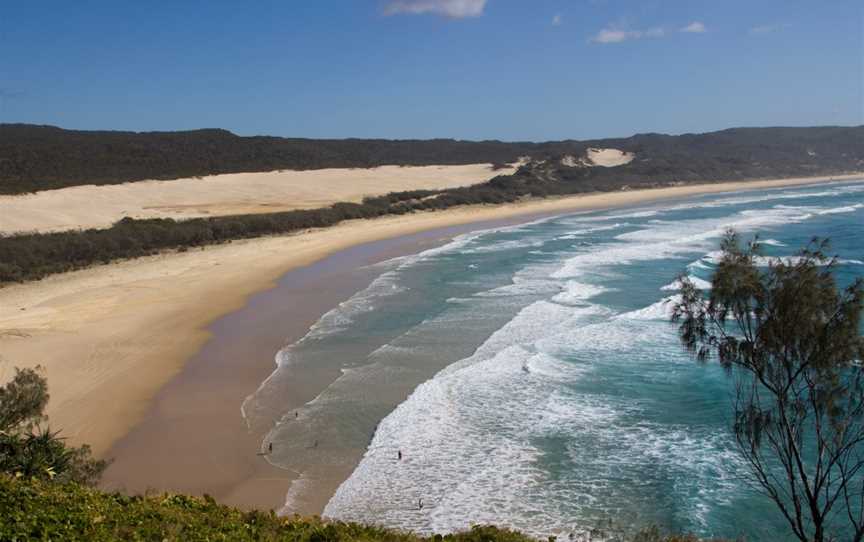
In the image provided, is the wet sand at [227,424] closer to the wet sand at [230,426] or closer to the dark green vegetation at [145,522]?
the wet sand at [230,426]

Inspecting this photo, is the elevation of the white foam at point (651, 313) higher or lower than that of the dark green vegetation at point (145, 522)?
lower

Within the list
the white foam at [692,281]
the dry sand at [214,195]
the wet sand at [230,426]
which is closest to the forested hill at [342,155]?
the dry sand at [214,195]

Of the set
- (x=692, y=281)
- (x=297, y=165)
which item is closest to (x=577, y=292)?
(x=692, y=281)

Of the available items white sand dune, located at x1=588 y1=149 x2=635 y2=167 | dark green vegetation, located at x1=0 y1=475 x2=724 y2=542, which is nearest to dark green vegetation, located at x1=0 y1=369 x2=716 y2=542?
dark green vegetation, located at x1=0 y1=475 x2=724 y2=542

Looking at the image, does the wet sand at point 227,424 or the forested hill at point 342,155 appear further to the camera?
the forested hill at point 342,155

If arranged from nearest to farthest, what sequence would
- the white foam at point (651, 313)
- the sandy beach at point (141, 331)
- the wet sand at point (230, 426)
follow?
the wet sand at point (230, 426) → the sandy beach at point (141, 331) → the white foam at point (651, 313)

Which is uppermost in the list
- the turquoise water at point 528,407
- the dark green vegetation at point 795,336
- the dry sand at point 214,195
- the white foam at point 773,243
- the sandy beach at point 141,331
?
the dry sand at point 214,195
